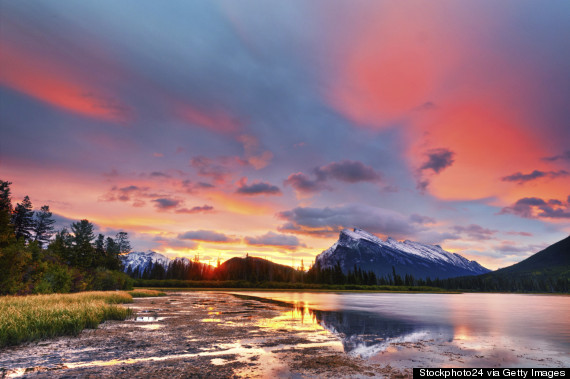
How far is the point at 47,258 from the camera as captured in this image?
246 feet

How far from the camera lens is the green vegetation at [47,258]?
4191cm

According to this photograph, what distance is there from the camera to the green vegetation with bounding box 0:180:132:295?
1650 inches

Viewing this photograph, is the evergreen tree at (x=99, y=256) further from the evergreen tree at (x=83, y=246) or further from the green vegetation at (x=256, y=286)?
the green vegetation at (x=256, y=286)

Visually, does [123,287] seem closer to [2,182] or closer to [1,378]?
[2,182]

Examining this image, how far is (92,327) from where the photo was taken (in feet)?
71.8

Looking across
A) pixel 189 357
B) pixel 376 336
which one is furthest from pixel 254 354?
pixel 376 336

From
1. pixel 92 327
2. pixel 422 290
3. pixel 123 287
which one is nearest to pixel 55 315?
pixel 92 327

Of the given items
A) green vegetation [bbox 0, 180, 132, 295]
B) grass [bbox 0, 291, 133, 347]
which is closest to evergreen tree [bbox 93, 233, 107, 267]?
green vegetation [bbox 0, 180, 132, 295]

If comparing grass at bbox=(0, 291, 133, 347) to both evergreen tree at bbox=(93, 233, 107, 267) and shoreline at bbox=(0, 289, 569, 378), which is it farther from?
evergreen tree at bbox=(93, 233, 107, 267)

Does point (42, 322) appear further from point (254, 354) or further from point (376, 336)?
point (376, 336)

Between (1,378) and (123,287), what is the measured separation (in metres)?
104

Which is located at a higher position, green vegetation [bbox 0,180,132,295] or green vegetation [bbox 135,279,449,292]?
green vegetation [bbox 0,180,132,295]

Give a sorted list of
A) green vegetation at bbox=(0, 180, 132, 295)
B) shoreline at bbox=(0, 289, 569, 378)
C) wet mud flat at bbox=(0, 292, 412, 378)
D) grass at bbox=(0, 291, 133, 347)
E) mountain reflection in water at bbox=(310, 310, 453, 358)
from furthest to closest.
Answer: green vegetation at bbox=(0, 180, 132, 295) < mountain reflection in water at bbox=(310, 310, 453, 358) < grass at bbox=(0, 291, 133, 347) < shoreline at bbox=(0, 289, 569, 378) < wet mud flat at bbox=(0, 292, 412, 378)

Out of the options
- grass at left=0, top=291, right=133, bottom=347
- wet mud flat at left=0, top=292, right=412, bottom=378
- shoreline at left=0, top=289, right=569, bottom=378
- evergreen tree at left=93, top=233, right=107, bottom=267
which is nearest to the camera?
wet mud flat at left=0, top=292, right=412, bottom=378
